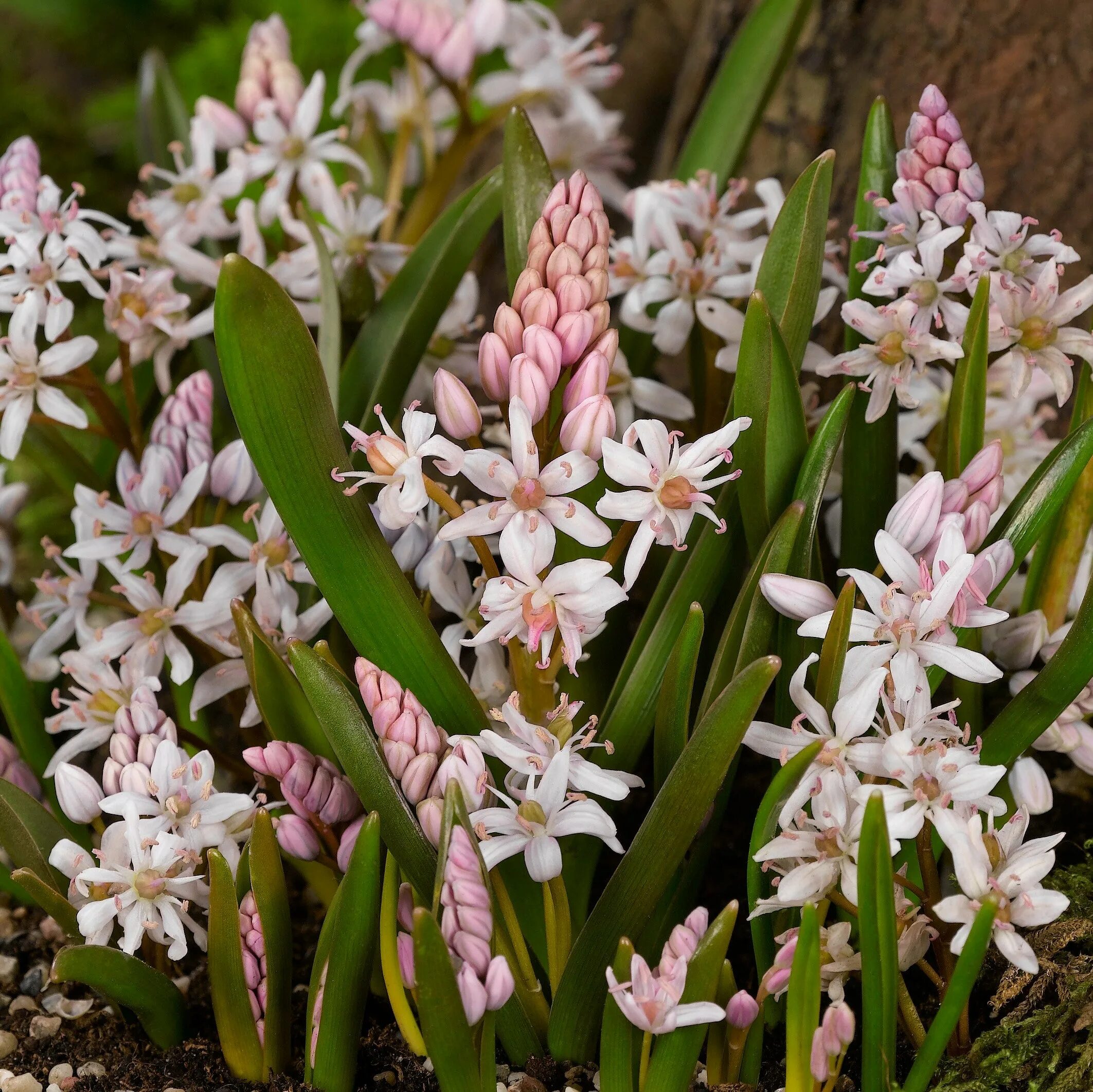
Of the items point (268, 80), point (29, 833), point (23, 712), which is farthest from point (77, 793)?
point (268, 80)

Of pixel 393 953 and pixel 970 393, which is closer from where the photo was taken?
pixel 393 953

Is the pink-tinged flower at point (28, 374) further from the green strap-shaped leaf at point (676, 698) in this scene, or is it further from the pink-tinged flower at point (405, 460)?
the green strap-shaped leaf at point (676, 698)

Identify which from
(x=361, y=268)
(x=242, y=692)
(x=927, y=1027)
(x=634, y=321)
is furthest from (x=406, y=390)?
(x=927, y=1027)

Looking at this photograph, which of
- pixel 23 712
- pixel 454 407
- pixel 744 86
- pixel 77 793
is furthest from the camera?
pixel 744 86

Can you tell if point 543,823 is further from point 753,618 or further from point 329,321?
point 329,321

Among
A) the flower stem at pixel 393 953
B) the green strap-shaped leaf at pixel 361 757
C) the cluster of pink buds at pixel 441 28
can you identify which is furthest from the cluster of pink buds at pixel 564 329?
the cluster of pink buds at pixel 441 28

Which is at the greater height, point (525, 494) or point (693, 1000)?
point (525, 494)
